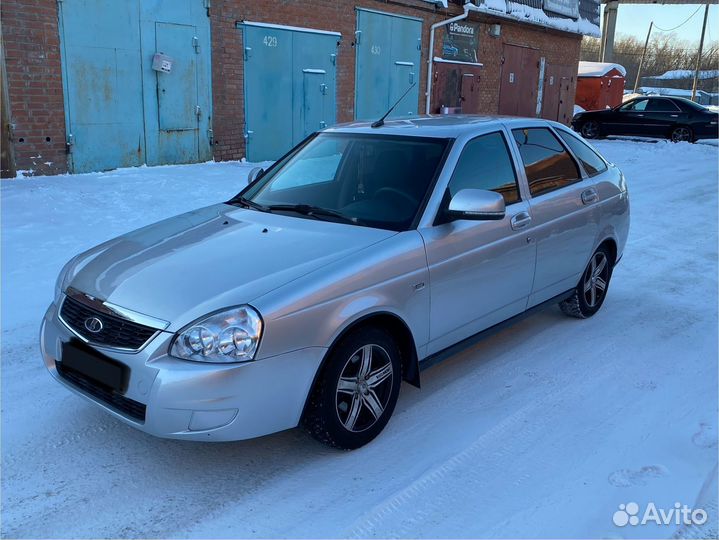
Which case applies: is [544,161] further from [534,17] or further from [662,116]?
[662,116]

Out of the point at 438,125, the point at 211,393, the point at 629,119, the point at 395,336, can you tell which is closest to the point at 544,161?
the point at 438,125

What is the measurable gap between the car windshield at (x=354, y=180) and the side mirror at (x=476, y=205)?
223 millimetres

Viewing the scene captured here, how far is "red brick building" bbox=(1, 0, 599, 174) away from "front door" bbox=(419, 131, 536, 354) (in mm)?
A: 7241

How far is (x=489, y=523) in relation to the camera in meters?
2.86

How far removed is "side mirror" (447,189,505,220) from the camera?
372 centimetres

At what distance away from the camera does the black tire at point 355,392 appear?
10.5 feet

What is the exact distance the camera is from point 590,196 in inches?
204

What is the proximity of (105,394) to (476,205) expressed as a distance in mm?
2138

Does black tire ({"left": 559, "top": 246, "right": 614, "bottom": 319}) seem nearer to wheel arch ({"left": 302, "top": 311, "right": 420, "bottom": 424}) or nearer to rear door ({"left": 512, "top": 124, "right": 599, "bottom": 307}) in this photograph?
rear door ({"left": 512, "top": 124, "right": 599, "bottom": 307})

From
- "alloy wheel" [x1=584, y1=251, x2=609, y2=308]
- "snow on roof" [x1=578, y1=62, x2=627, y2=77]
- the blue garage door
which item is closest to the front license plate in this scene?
"alloy wheel" [x1=584, y1=251, x2=609, y2=308]

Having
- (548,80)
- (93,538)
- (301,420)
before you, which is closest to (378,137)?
(301,420)

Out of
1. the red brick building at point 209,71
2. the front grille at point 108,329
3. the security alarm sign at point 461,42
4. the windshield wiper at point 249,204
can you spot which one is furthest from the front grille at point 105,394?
the security alarm sign at point 461,42

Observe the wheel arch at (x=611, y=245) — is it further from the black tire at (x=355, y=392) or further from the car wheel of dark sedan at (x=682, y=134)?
the car wheel of dark sedan at (x=682, y=134)

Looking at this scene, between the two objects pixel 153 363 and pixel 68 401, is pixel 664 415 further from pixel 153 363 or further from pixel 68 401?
pixel 68 401
